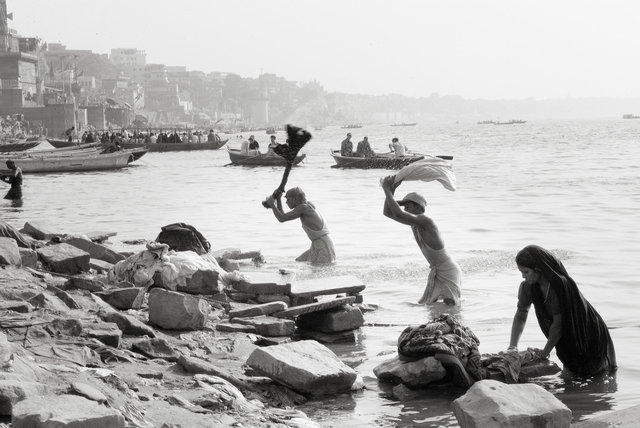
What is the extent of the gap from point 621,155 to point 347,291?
139ft

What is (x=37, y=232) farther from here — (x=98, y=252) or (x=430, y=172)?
(x=430, y=172)

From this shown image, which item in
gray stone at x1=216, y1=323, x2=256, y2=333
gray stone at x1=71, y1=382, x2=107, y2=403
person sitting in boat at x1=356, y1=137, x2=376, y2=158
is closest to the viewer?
gray stone at x1=71, y1=382, x2=107, y2=403

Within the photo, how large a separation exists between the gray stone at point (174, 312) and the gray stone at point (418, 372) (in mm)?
1758

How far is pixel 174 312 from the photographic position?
6965 mm

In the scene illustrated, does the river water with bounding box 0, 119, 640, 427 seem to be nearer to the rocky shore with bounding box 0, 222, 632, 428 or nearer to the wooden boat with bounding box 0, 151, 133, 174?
the rocky shore with bounding box 0, 222, 632, 428

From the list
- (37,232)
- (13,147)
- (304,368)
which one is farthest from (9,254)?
(13,147)

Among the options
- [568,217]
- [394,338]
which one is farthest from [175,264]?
[568,217]

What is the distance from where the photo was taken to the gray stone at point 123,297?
749 cm

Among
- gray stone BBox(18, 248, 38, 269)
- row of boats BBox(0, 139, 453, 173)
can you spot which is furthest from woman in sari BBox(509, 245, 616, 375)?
row of boats BBox(0, 139, 453, 173)

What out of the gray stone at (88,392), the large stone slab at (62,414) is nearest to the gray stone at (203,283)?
the gray stone at (88,392)

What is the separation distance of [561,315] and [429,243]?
247 cm

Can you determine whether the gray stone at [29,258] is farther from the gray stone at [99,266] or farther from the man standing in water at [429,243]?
the man standing in water at [429,243]

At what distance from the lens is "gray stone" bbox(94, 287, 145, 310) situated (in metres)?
7.49

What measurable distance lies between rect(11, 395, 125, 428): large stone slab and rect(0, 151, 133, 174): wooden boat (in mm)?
31485
